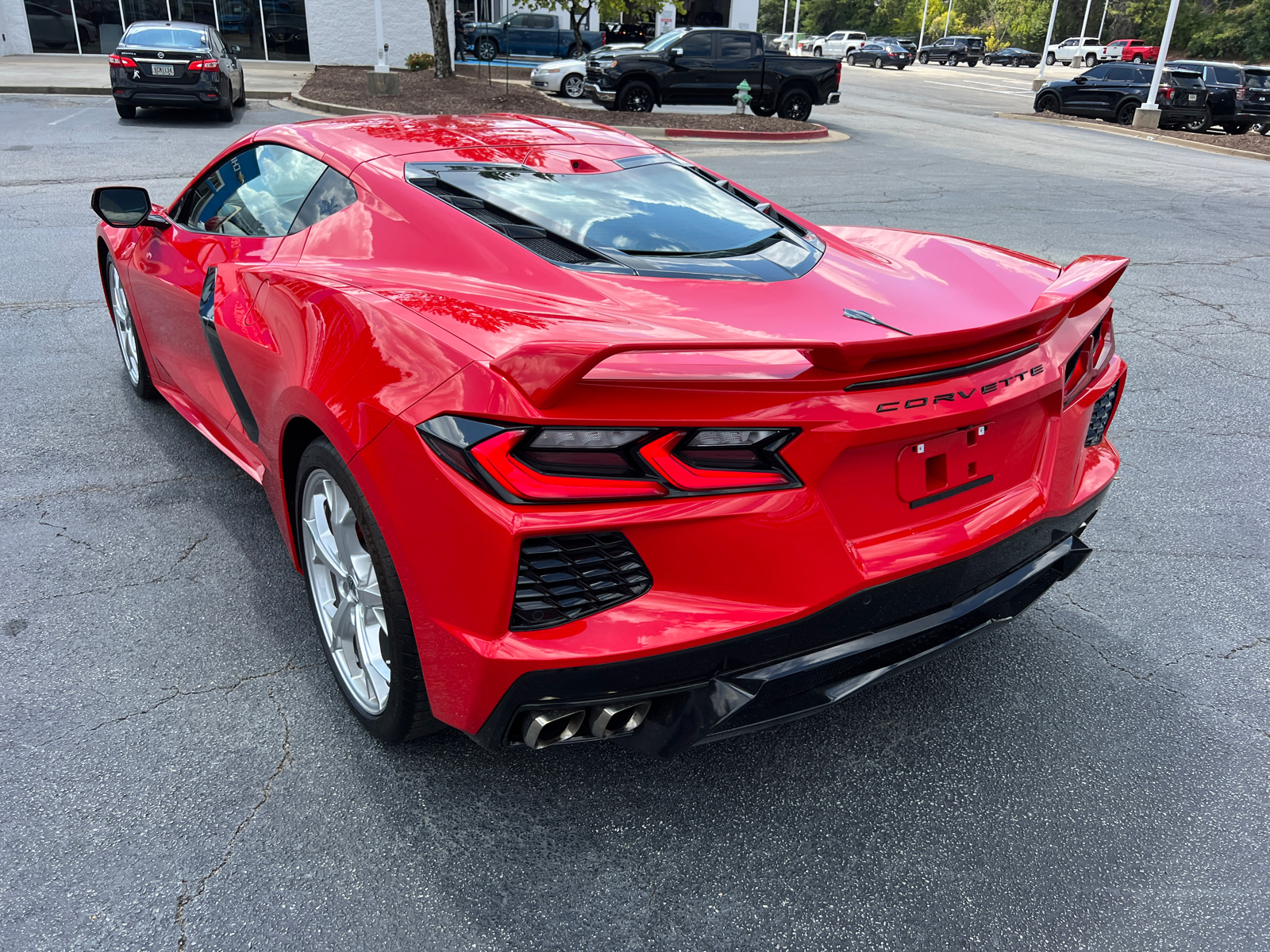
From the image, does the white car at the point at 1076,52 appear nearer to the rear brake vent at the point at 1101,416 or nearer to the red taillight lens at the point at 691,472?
the rear brake vent at the point at 1101,416

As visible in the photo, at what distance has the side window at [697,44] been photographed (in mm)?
20828

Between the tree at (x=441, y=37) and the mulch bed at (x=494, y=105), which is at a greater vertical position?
the tree at (x=441, y=37)

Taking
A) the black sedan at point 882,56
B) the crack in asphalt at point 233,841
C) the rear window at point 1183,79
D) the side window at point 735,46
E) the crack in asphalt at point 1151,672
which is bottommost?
the crack in asphalt at point 233,841

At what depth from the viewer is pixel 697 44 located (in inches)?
822

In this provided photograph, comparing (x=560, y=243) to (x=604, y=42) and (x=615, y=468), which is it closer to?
(x=615, y=468)

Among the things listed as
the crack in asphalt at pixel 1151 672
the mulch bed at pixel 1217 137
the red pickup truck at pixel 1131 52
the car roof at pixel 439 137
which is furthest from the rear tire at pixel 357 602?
the red pickup truck at pixel 1131 52

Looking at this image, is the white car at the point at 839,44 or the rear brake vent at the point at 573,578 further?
the white car at the point at 839,44

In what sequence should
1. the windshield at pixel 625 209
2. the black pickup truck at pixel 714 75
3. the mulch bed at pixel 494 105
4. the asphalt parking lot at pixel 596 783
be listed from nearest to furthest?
the asphalt parking lot at pixel 596 783, the windshield at pixel 625 209, the mulch bed at pixel 494 105, the black pickup truck at pixel 714 75

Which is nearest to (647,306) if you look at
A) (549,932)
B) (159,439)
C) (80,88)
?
(549,932)

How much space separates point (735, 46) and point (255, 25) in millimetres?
18082

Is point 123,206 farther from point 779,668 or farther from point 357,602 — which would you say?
point 779,668

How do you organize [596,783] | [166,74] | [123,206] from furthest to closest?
[166,74] → [123,206] → [596,783]

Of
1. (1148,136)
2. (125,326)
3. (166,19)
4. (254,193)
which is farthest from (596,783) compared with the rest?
(166,19)

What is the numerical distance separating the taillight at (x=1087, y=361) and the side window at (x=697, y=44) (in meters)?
20.3
